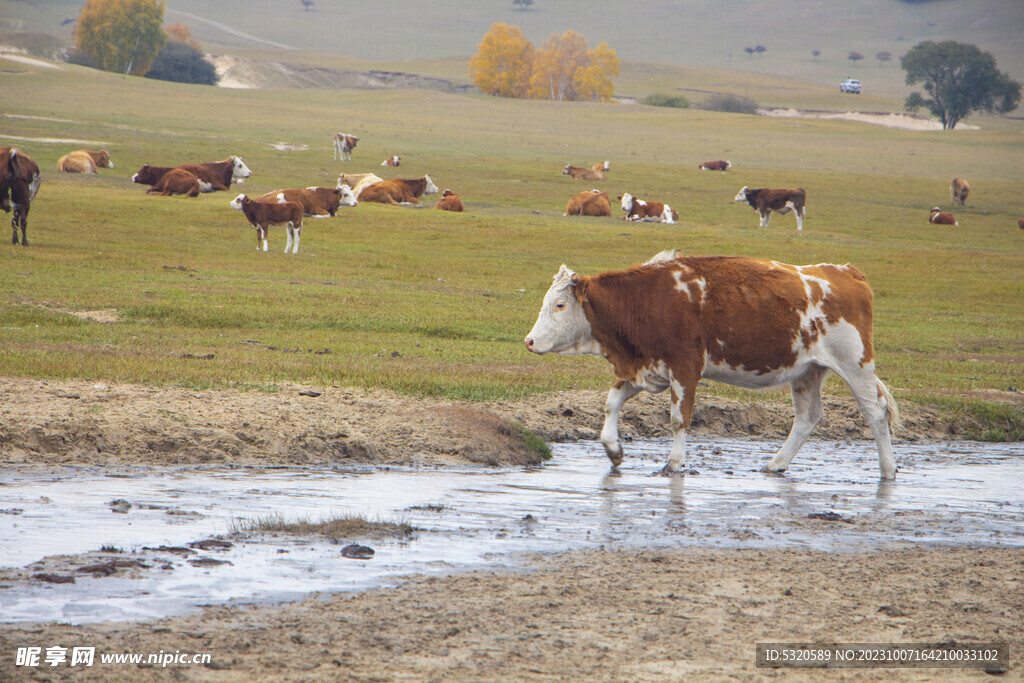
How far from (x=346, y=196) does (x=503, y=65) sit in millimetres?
102529

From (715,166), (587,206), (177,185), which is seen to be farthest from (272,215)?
(715,166)

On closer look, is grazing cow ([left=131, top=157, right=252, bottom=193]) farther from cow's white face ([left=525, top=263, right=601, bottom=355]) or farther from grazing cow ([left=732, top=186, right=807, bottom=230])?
cow's white face ([left=525, top=263, right=601, bottom=355])

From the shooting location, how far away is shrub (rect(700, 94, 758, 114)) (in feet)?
458

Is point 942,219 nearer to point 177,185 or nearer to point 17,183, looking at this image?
point 177,185

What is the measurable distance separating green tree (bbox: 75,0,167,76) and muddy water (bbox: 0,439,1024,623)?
121 m

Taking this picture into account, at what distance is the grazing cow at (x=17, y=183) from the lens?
2164cm

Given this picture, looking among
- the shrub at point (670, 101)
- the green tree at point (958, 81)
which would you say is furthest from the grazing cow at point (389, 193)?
the shrub at point (670, 101)

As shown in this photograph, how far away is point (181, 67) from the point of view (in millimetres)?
127750

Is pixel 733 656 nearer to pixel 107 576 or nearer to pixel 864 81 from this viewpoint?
pixel 107 576

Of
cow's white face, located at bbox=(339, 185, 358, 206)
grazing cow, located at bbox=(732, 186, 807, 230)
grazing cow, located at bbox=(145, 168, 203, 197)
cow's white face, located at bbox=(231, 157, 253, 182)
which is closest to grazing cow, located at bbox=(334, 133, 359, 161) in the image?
cow's white face, located at bbox=(231, 157, 253, 182)

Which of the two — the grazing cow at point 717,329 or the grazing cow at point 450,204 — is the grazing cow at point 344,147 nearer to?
the grazing cow at point 450,204

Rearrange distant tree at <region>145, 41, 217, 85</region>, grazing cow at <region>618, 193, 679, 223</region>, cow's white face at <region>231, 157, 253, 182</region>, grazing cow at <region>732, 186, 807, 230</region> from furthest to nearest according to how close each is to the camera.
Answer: distant tree at <region>145, 41, 217, 85</region> → grazing cow at <region>732, 186, 807, 230</region> → grazing cow at <region>618, 193, 679, 223</region> → cow's white face at <region>231, 157, 253, 182</region>

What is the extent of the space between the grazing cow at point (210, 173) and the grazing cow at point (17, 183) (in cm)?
1344

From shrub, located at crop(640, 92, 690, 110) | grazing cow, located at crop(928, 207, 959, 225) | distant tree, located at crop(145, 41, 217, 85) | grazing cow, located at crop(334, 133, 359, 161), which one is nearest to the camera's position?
grazing cow, located at crop(928, 207, 959, 225)
